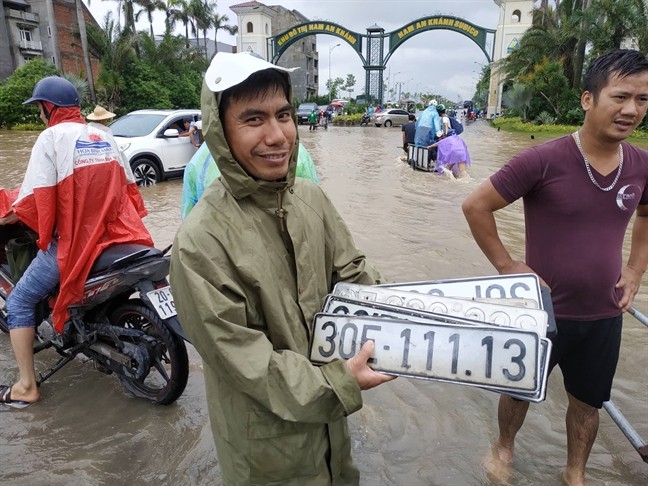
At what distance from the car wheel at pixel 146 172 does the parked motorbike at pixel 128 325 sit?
7.14m

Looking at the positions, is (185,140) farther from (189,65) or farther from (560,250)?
(189,65)

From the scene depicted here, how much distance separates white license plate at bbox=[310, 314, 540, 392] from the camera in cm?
139

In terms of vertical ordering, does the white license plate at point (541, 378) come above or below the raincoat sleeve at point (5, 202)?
below

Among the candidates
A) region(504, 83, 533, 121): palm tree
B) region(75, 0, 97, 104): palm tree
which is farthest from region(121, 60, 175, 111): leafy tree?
region(504, 83, 533, 121): palm tree

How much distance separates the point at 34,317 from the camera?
3.09 m

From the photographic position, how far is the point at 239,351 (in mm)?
1304

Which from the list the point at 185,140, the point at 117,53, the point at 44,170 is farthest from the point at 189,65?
the point at 44,170

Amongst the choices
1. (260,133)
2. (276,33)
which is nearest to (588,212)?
(260,133)

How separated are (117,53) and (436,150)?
2800cm

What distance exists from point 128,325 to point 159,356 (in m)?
0.41

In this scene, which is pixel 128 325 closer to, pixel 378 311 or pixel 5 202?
pixel 5 202

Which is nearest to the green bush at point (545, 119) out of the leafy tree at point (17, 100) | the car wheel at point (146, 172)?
the car wheel at point (146, 172)

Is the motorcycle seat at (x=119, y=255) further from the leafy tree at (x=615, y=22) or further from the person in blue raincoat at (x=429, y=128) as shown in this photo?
the leafy tree at (x=615, y=22)

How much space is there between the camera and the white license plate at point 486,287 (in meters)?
1.79
